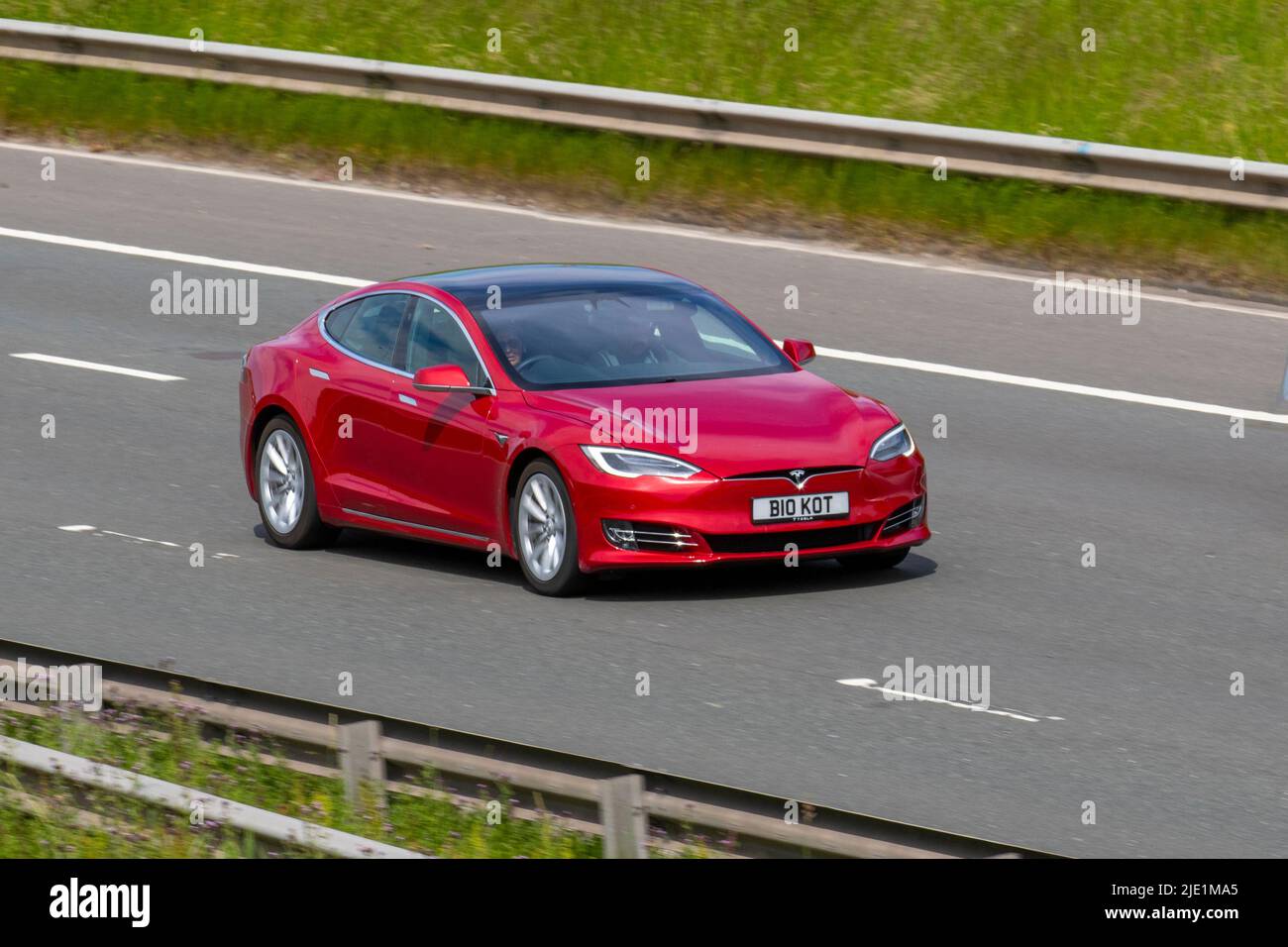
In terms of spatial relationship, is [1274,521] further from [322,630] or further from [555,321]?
[322,630]

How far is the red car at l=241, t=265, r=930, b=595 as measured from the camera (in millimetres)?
11117

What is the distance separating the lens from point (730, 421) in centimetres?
1133

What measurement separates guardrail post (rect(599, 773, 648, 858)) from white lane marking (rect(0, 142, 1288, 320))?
37.8ft

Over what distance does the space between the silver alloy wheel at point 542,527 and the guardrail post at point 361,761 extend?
3661 millimetres

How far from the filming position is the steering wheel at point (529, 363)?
39.0ft

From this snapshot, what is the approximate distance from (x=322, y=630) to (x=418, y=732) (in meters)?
3.28

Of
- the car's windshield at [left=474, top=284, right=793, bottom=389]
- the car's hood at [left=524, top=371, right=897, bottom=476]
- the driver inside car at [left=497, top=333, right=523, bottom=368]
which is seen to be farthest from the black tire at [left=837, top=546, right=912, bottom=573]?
the driver inside car at [left=497, top=333, right=523, bottom=368]

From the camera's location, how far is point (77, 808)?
297 inches

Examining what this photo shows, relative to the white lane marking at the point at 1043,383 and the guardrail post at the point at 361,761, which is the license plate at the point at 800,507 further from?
the white lane marking at the point at 1043,383

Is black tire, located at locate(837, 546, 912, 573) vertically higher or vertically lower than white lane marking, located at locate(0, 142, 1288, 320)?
lower

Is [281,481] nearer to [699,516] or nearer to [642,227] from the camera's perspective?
[699,516]

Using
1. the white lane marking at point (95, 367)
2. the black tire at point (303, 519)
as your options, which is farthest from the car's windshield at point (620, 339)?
the white lane marking at point (95, 367)

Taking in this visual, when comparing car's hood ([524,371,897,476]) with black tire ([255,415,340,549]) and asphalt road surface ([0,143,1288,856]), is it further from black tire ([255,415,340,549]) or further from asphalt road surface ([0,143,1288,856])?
black tire ([255,415,340,549])
